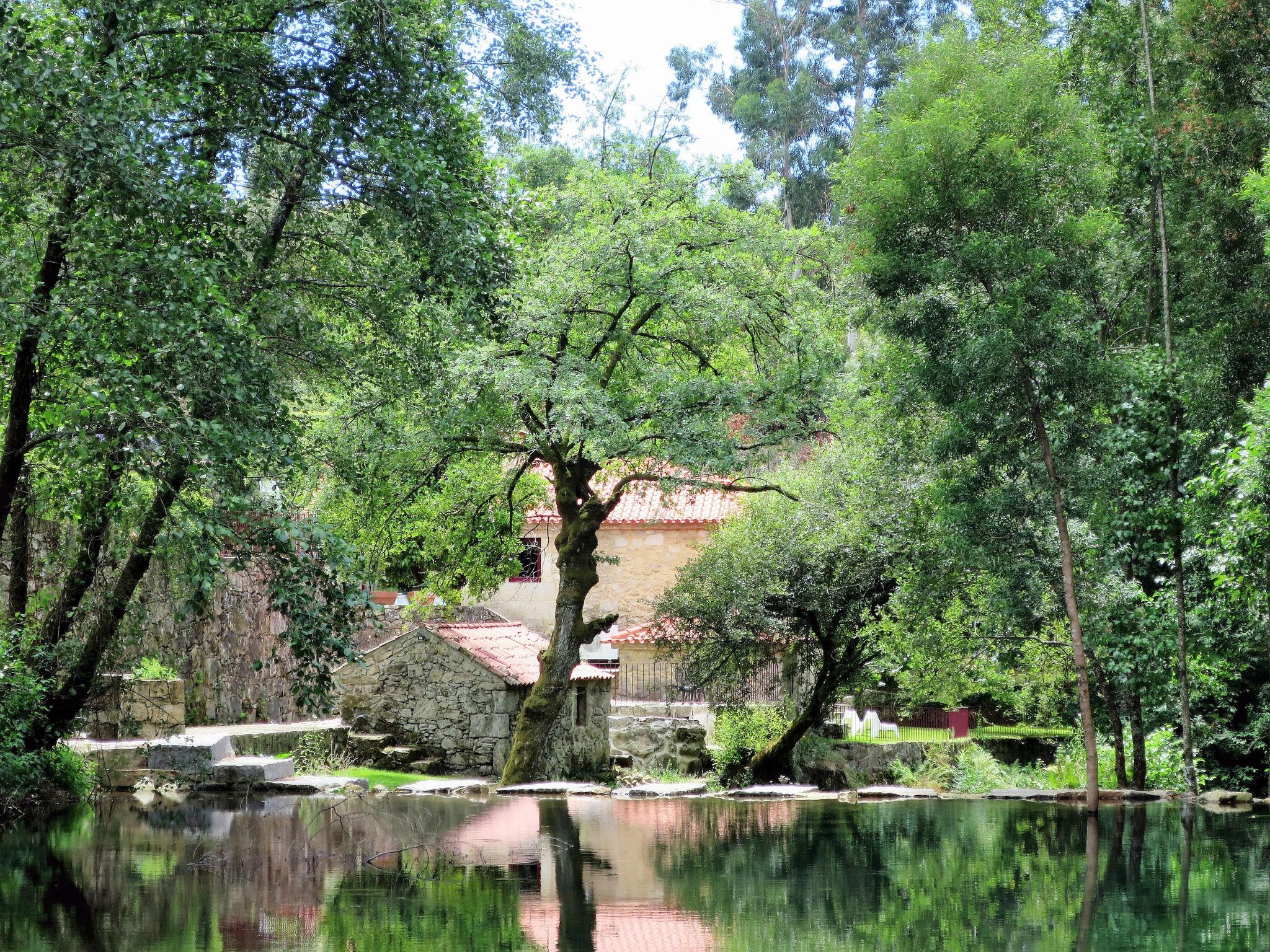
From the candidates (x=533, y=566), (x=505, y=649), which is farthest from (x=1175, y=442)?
(x=533, y=566)

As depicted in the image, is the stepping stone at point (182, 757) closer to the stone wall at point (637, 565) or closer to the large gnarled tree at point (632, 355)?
the large gnarled tree at point (632, 355)

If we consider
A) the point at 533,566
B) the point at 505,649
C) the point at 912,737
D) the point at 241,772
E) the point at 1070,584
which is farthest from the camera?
the point at 533,566

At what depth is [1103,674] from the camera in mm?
18172

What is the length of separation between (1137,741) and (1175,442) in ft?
15.8

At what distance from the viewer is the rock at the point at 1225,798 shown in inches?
667

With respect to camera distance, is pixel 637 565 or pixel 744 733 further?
pixel 637 565

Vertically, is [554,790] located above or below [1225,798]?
below

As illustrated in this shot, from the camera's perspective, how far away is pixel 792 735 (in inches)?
893

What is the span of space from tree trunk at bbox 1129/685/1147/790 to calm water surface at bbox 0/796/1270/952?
1837mm

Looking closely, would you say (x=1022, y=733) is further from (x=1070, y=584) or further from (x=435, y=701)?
(x=435, y=701)

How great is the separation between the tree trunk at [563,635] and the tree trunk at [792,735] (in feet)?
13.5


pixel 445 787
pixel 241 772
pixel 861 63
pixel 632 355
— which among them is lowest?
pixel 445 787

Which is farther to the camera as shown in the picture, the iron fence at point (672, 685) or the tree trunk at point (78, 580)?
the iron fence at point (672, 685)

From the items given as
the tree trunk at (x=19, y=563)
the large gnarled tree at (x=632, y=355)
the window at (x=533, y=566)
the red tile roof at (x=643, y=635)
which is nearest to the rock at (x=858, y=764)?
the red tile roof at (x=643, y=635)
